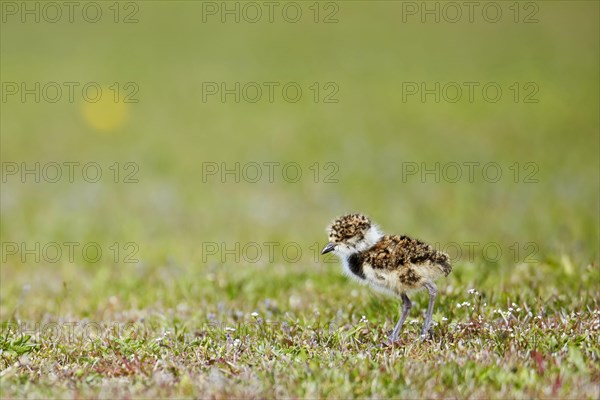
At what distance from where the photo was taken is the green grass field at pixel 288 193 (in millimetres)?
6242

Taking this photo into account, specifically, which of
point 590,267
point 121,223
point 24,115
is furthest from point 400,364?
point 24,115

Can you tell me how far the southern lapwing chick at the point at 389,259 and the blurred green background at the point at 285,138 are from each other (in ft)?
8.54

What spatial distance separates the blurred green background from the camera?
43.2ft

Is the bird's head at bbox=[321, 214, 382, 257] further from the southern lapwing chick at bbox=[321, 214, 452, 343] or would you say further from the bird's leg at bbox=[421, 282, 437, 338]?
the bird's leg at bbox=[421, 282, 437, 338]

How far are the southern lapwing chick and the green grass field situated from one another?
0.37m

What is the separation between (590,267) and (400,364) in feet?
14.0

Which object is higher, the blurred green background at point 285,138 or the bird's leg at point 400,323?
the blurred green background at point 285,138

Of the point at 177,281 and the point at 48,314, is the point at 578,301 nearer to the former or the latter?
the point at 177,281

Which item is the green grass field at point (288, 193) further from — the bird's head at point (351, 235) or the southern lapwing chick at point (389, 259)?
the bird's head at point (351, 235)

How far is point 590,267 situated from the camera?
9.19m

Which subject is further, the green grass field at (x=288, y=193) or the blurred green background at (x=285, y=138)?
the blurred green background at (x=285, y=138)

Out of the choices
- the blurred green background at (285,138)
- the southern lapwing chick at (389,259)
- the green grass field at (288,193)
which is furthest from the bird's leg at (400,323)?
the blurred green background at (285,138)

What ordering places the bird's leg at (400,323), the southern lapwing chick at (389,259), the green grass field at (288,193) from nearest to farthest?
the green grass field at (288,193)
the bird's leg at (400,323)
the southern lapwing chick at (389,259)

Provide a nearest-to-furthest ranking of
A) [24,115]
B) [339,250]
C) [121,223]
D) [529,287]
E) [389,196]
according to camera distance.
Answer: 1. [339,250]
2. [529,287]
3. [121,223]
4. [389,196]
5. [24,115]
